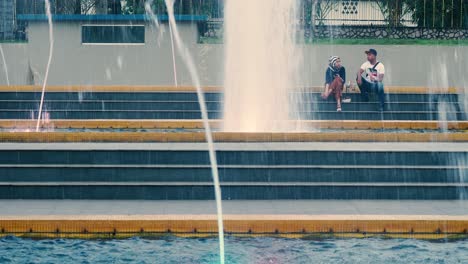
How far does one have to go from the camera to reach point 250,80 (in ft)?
55.9

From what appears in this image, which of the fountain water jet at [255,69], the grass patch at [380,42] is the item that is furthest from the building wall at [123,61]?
the fountain water jet at [255,69]

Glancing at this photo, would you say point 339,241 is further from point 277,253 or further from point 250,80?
point 250,80

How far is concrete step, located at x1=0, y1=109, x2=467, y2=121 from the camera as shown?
17.6m

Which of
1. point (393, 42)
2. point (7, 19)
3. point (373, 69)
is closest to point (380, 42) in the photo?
point (393, 42)

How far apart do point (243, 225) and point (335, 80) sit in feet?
28.6

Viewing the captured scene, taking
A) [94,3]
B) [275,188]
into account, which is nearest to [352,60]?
[94,3]

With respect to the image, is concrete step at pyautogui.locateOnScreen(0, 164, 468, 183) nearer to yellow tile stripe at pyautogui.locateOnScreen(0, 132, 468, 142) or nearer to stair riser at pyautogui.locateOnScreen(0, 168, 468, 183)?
stair riser at pyautogui.locateOnScreen(0, 168, 468, 183)

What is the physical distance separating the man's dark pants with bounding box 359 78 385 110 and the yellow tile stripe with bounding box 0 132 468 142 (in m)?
4.11

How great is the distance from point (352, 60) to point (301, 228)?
54.3 ft

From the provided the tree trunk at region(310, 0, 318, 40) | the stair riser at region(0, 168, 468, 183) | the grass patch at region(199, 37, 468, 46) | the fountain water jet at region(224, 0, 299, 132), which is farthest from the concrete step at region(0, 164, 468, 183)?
the tree trunk at region(310, 0, 318, 40)

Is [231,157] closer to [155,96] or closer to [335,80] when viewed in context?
[335,80]

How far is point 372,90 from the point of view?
17.5 metres

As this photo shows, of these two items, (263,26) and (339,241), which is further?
(263,26)

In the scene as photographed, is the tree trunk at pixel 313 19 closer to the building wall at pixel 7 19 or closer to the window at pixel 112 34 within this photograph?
the window at pixel 112 34
